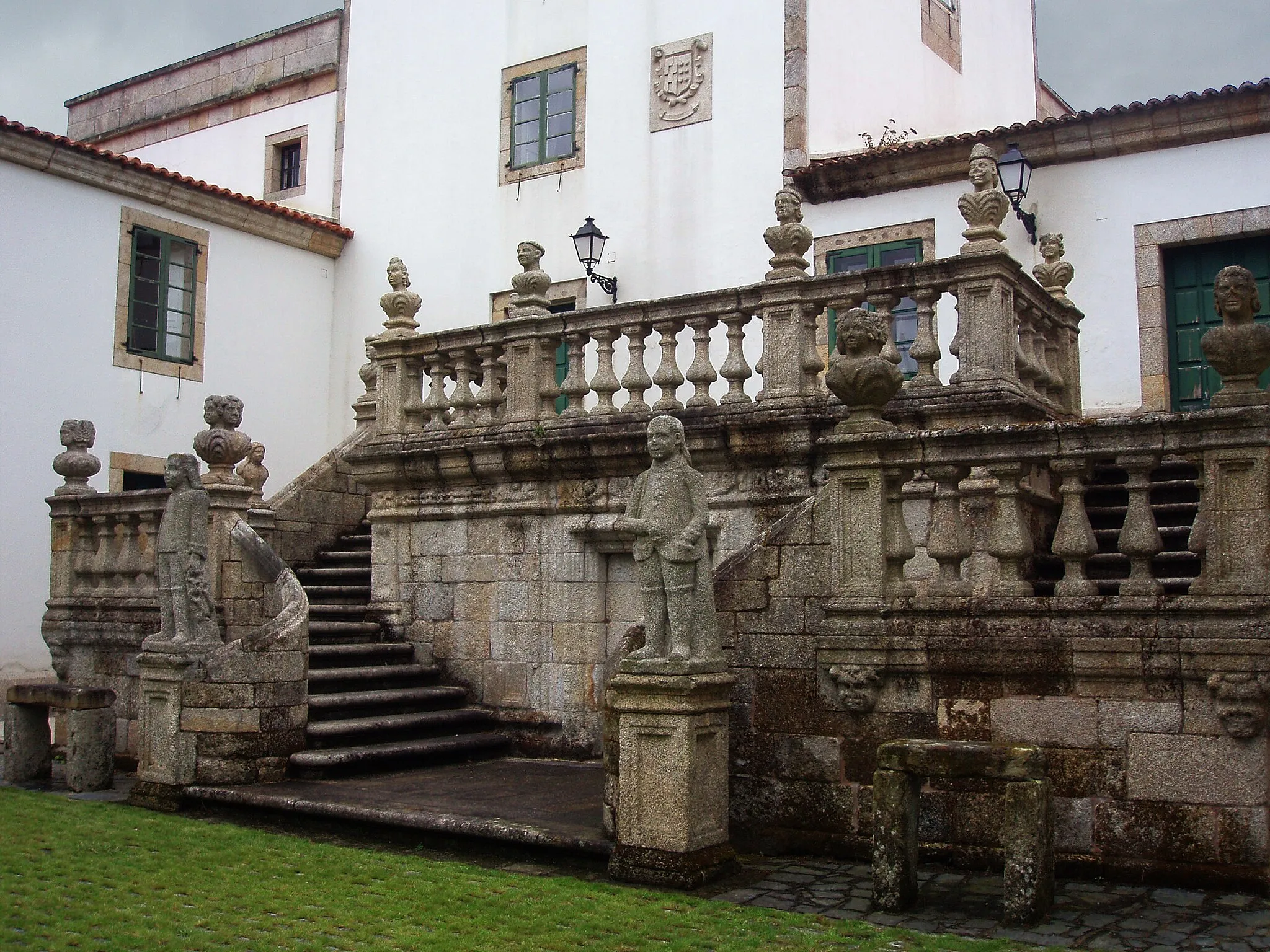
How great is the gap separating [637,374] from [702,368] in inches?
22.5

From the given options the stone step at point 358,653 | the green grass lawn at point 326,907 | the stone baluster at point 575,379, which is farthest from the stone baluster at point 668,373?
the green grass lawn at point 326,907

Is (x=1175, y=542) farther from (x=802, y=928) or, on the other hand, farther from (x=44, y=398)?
(x=44, y=398)

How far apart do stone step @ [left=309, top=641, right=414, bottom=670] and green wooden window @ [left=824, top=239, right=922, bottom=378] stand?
16.6 feet

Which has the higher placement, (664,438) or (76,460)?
(76,460)

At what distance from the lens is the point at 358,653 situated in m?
10.8

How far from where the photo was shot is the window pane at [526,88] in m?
16.4

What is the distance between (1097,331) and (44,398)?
10.5 metres

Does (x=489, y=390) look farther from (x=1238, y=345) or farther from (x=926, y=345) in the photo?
(x=1238, y=345)

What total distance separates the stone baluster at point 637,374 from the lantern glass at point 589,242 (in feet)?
16.0

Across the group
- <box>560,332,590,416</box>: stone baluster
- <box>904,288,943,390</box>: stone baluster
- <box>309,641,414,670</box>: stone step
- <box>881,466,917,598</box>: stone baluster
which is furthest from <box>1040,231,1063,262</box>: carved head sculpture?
<box>309,641,414,670</box>: stone step

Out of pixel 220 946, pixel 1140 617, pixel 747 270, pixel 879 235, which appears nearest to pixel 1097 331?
pixel 879 235

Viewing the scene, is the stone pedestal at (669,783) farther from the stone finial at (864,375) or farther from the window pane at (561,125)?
the window pane at (561,125)

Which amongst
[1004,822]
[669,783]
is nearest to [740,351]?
[669,783]

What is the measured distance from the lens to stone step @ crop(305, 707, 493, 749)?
31.0 ft
